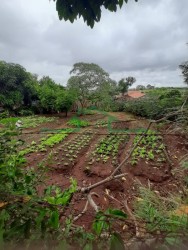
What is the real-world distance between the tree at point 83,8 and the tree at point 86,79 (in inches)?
Answer: 507

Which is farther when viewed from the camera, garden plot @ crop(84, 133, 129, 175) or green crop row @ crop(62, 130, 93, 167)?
green crop row @ crop(62, 130, 93, 167)

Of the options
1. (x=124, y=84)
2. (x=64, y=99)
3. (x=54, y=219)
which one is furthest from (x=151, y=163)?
(x=124, y=84)

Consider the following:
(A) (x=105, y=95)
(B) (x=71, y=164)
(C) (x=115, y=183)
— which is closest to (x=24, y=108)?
(A) (x=105, y=95)

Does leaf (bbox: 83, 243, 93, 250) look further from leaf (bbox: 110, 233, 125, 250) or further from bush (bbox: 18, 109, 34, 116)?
bush (bbox: 18, 109, 34, 116)

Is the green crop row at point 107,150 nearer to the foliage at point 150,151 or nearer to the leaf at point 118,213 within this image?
the foliage at point 150,151

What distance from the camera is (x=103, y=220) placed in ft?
2.23

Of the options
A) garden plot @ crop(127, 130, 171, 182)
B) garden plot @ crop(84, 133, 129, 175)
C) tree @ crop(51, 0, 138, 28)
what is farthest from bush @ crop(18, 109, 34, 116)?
tree @ crop(51, 0, 138, 28)

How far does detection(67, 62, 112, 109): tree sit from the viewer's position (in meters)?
14.5

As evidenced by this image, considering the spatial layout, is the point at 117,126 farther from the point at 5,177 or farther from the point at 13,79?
the point at 5,177

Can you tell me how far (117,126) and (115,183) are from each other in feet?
20.2

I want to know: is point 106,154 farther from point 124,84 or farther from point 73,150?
point 124,84

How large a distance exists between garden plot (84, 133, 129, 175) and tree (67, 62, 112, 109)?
6.78 m

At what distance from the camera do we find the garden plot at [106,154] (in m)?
5.86

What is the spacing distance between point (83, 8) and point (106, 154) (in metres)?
5.59
